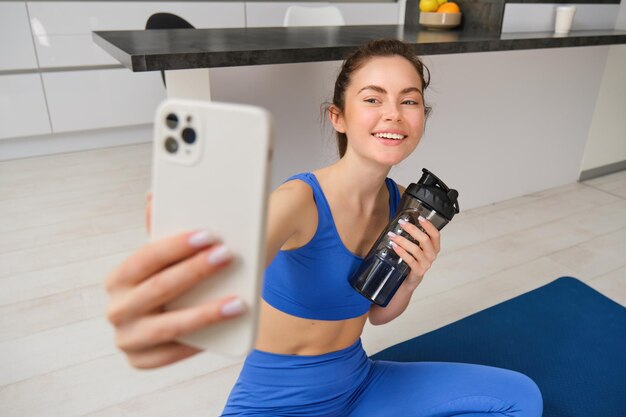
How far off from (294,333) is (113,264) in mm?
1244

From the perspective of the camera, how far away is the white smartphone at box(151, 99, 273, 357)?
444 mm

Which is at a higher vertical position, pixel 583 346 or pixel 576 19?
pixel 576 19

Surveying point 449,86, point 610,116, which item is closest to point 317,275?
point 449,86

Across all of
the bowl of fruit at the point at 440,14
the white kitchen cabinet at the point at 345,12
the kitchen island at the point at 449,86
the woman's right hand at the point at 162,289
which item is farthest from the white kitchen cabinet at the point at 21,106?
the woman's right hand at the point at 162,289

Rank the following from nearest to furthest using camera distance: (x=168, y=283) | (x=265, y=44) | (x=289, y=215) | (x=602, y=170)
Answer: (x=168, y=283) → (x=289, y=215) → (x=265, y=44) → (x=602, y=170)

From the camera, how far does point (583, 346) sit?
1.57 metres

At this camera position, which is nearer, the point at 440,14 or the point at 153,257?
the point at 153,257

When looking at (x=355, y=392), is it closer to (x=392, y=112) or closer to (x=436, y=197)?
(x=436, y=197)

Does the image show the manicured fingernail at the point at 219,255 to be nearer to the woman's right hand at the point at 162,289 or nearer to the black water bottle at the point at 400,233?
the woman's right hand at the point at 162,289

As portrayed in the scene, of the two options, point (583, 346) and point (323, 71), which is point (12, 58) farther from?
point (583, 346)

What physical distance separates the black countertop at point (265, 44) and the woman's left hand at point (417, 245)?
73cm

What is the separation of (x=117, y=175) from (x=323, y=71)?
1586 millimetres

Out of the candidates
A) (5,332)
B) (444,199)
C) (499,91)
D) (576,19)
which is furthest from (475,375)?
(576,19)

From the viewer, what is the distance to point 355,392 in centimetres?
105
